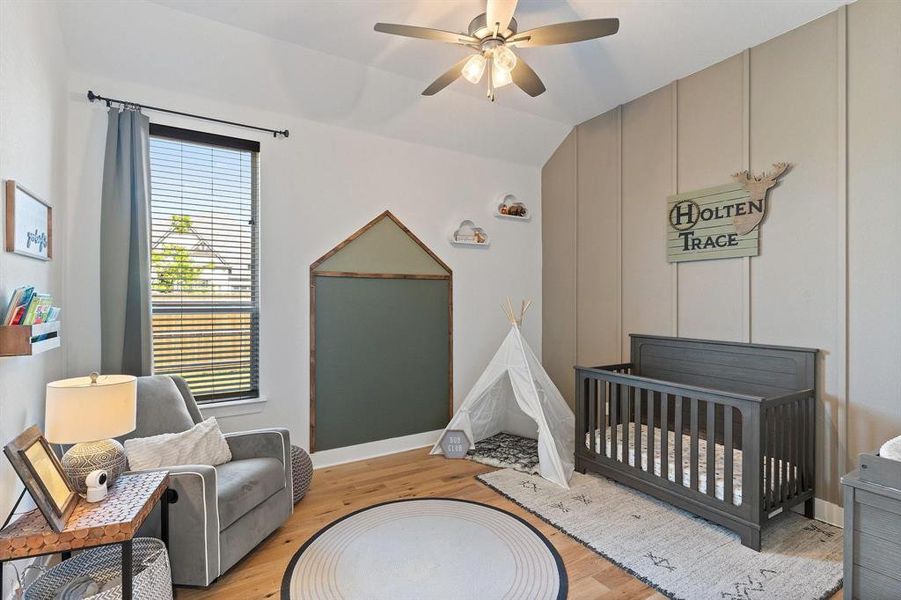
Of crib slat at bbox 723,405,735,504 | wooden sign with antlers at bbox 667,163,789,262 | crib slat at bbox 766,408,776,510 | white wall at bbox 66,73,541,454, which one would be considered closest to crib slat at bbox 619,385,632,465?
crib slat at bbox 723,405,735,504

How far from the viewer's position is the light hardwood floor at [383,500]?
2059 mm

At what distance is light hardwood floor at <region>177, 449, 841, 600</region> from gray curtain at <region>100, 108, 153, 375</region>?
132cm

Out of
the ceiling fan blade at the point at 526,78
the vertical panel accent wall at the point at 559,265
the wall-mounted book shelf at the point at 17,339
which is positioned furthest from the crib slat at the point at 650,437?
the wall-mounted book shelf at the point at 17,339

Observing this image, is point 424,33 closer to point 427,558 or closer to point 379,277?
point 379,277

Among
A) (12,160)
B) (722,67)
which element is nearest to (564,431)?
(722,67)

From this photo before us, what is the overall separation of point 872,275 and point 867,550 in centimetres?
154

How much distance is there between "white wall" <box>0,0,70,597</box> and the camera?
1.71 metres

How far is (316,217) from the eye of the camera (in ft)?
11.7

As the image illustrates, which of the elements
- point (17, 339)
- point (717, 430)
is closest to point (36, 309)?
point (17, 339)

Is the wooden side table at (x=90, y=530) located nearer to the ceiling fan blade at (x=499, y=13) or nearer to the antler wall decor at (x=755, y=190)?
the ceiling fan blade at (x=499, y=13)

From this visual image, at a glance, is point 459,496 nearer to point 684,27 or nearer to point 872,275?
point 872,275

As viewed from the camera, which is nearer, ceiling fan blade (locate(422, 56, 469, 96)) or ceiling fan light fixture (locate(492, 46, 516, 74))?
ceiling fan light fixture (locate(492, 46, 516, 74))

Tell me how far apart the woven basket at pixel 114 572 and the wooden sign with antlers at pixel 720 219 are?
359 cm

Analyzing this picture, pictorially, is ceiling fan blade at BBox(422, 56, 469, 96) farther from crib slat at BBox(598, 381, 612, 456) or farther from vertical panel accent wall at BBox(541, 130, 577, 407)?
crib slat at BBox(598, 381, 612, 456)
